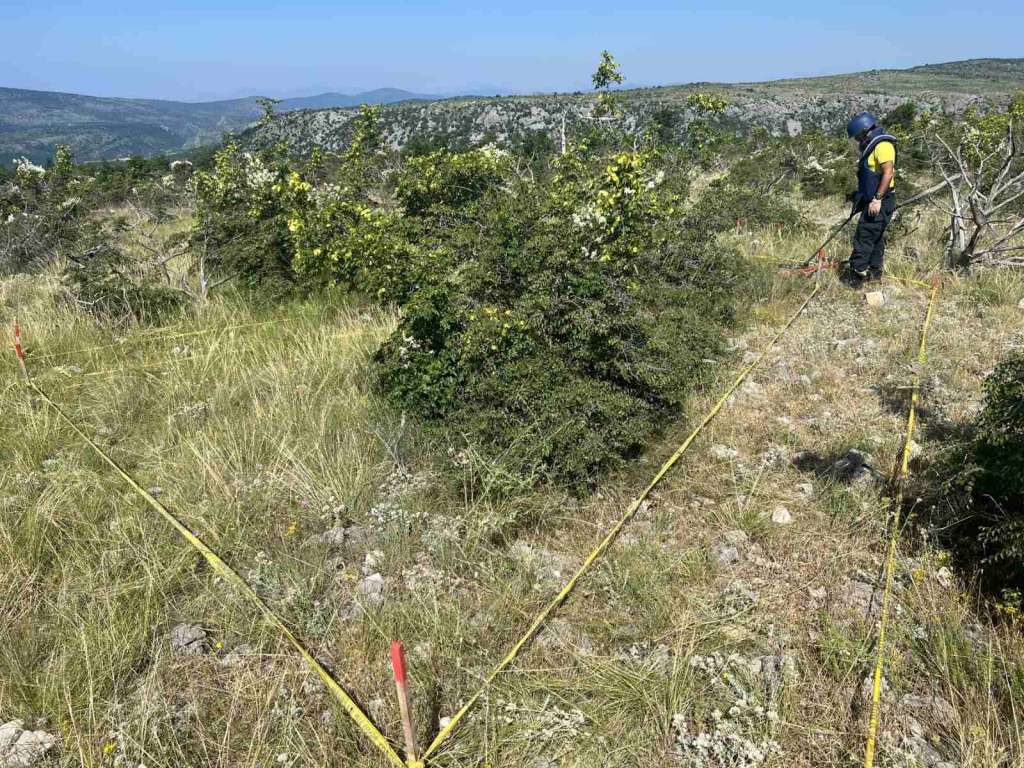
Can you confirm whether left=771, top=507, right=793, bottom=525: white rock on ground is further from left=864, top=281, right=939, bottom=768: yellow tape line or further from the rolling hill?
the rolling hill

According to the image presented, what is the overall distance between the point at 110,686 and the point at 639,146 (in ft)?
24.5

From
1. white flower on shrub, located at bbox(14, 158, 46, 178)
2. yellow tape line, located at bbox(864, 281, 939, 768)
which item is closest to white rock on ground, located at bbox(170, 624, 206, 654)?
yellow tape line, located at bbox(864, 281, 939, 768)

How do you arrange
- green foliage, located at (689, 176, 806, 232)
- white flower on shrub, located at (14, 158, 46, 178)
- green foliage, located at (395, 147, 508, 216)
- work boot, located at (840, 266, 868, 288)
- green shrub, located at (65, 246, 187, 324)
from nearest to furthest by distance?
green foliage, located at (395, 147, 508, 216) → green shrub, located at (65, 246, 187, 324) → work boot, located at (840, 266, 868, 288) → green foliage, located at (689, 176, 806, 232) → white flower on shrub, located at (14, 158, 46, 178)

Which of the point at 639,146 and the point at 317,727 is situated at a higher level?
the point at 639,146

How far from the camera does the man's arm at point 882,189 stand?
5934 millimetres

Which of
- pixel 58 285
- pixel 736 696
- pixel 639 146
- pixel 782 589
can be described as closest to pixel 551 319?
pixel 782 589

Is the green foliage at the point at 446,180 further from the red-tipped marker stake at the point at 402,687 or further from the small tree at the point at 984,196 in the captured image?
the small tree at the point at 984,196

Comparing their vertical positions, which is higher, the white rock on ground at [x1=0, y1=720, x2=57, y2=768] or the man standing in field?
the man standing in field

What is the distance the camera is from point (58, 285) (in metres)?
6.61

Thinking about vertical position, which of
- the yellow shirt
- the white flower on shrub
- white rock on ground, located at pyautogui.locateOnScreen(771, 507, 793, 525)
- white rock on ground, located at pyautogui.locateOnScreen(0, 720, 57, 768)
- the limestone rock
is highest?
the white flower on shrub

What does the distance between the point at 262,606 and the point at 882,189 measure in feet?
21.4

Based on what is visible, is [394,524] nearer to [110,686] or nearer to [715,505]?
[110,686]

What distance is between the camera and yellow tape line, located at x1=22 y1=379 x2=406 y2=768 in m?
1.86

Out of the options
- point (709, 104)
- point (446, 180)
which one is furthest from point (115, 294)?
point (709, 104)
